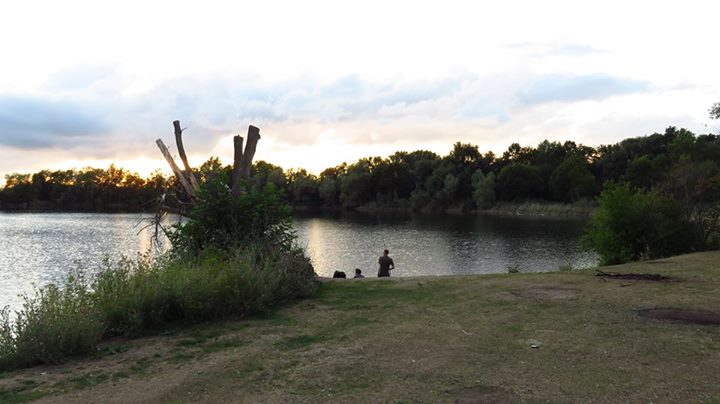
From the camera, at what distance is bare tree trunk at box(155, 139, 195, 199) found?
50.6 feet

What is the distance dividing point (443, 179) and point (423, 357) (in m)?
112

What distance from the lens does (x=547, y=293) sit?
11438 mm

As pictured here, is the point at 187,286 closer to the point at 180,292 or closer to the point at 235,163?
the point at 180,292

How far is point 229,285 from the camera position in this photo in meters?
9.84

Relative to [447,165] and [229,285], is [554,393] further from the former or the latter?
[447,165]

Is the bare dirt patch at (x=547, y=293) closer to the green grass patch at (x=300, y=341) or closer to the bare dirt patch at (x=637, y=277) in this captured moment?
the bare dirt patch at (x=637, y=277)

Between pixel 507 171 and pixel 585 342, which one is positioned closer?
pixel 585 342

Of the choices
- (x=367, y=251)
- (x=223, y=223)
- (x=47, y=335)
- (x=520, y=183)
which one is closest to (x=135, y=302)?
(x=47, y=335)

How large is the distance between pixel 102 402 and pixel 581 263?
34.1 m

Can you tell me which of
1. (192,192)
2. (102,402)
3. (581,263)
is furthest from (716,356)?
(581,263)

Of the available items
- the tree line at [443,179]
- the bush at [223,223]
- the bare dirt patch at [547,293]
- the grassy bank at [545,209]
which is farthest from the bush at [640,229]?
the grassy bank at [545,209]

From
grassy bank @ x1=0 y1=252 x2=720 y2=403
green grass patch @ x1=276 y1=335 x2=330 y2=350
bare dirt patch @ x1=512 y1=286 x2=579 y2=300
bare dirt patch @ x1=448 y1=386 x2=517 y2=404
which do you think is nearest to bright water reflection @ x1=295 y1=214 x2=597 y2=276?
bare dirt patch @ x1=512 y1=286 x2=579 y2=300

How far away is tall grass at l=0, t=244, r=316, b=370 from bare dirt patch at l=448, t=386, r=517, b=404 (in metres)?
5.13

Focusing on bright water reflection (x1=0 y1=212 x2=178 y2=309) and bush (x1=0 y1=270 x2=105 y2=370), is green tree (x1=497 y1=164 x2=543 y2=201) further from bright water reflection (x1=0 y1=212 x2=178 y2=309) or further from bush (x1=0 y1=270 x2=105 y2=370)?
bush (x1=0 y1=270 x2=105 y2=370)
